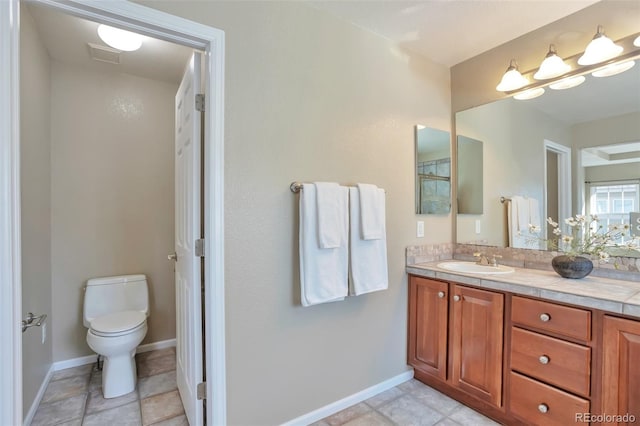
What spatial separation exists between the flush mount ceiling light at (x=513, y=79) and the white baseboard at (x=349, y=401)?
7.04ft

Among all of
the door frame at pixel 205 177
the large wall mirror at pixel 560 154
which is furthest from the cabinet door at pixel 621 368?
the door frame at pixel 205 177

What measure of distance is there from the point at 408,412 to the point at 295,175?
5.22 feet

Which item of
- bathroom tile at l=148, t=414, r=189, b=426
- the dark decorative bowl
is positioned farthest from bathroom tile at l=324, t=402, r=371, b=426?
the dark decorative bowl

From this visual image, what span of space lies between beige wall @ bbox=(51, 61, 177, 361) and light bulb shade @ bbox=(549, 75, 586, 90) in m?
2.97

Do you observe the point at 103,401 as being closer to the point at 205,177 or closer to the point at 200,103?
the point at 205,177

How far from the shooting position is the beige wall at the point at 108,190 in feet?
7.78

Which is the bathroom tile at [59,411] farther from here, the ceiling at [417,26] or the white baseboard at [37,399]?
the ceiling at [417,26]

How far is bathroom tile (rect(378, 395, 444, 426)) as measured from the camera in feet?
5.85

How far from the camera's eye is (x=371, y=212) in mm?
1855

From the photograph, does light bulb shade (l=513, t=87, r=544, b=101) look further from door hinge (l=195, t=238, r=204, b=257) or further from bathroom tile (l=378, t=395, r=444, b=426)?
door hinge (l=195, t=238, r=204, b=257)

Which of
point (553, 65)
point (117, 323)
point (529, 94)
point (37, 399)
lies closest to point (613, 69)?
point (553, 65)

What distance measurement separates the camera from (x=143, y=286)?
2.56 meters

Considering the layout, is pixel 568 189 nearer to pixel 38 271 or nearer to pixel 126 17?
pixel 126 17

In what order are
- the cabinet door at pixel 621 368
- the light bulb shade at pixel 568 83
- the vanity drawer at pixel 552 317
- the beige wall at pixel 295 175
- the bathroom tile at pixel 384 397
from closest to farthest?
the cabinet door at pixel 621 368
the vanity drawer at pixel 552 317
the beige wall at pixel 295 175
the light bulb shade at pixel 568 83
the bathroom tile at pixel 384 397
